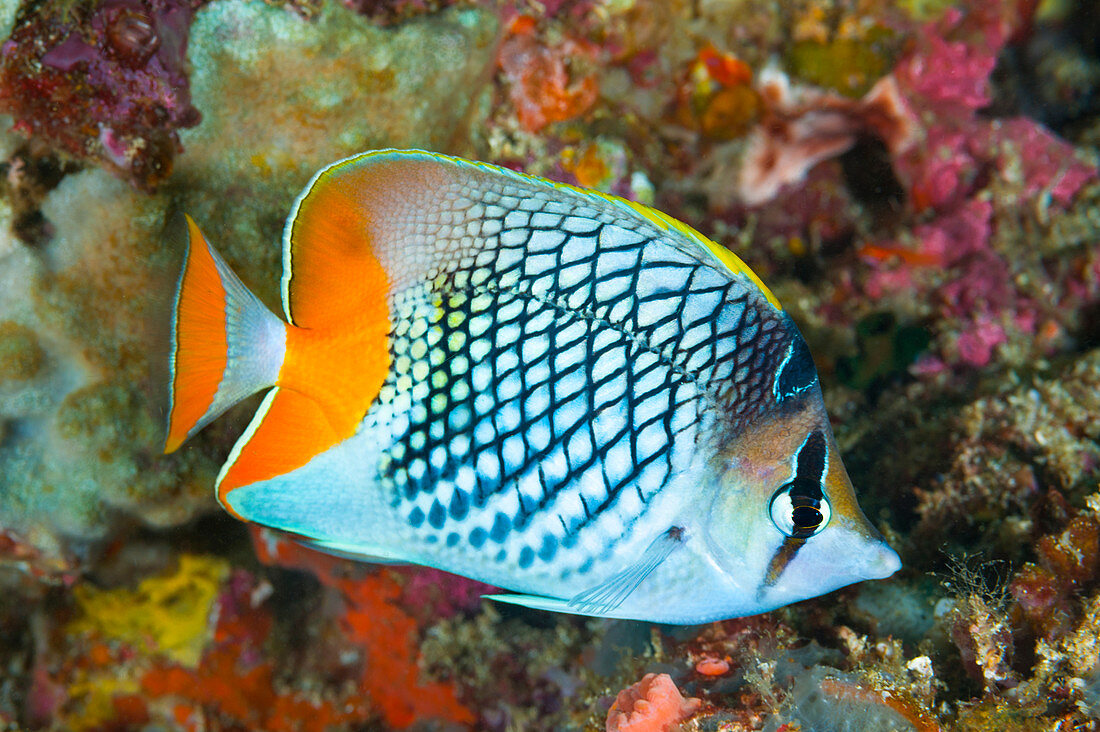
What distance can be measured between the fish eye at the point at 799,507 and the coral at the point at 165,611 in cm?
293

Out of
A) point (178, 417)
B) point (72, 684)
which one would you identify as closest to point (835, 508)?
point (178, 417)

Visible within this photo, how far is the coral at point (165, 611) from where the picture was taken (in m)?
3.22

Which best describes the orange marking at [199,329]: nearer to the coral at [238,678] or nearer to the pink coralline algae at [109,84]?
the pink coralline algae at [109,84]

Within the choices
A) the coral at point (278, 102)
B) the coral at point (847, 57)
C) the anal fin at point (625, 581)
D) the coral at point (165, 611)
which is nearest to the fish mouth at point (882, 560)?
the anal fin at point (625, 581)

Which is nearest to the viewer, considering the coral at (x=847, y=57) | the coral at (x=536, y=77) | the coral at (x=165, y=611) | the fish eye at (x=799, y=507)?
the fish eye at (x=799, y=507)

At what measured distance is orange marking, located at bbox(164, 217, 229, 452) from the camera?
1643 millimetres

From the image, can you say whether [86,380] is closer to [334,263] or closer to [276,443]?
[276,443]

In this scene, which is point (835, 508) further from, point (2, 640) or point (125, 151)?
point (2, 640)

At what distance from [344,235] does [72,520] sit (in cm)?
183

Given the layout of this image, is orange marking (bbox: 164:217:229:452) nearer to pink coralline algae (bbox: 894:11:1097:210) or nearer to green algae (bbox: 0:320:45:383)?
green algae (bbox: 0:320:45:383)

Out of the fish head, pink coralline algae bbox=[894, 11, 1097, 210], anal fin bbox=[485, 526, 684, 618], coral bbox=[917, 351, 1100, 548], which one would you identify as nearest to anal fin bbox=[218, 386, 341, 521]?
anal fin bbox=[485, 526, 684, 618]

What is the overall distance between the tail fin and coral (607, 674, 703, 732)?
1.32 meters

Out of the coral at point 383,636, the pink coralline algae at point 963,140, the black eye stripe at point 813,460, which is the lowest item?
the coral at point 383,636

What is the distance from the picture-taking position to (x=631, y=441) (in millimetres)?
1520
